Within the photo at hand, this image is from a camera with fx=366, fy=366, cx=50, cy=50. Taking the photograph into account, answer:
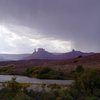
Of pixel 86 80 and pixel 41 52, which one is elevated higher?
pixel 41 52

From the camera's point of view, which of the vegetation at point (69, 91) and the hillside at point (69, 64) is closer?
the vegetation at point (69, 91)

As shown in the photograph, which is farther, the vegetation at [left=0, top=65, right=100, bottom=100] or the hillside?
the hillside

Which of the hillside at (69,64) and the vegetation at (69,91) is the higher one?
the hillside at (69,64)

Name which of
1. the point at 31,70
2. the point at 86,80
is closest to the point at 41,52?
the point at 31,70

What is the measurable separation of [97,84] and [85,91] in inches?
105

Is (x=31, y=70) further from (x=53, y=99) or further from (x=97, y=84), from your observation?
(x=53, y=99)

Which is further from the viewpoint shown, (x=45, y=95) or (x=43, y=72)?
(x=43, y=72)

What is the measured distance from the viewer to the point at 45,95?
87.1ft

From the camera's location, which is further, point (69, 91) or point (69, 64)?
point (69, 64)

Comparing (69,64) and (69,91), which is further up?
(69,64)

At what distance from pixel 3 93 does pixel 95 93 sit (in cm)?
799

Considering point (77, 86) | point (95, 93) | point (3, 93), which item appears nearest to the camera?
point (3, 93)

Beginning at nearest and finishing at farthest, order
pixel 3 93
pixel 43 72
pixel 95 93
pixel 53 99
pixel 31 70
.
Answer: pixel 53 99
pixel 3 93
pixel 95 93
pixel 43 72
pixel 31 70

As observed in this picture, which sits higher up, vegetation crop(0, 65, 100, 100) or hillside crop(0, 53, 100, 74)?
hillside crop(0, 53, 100, 74)
